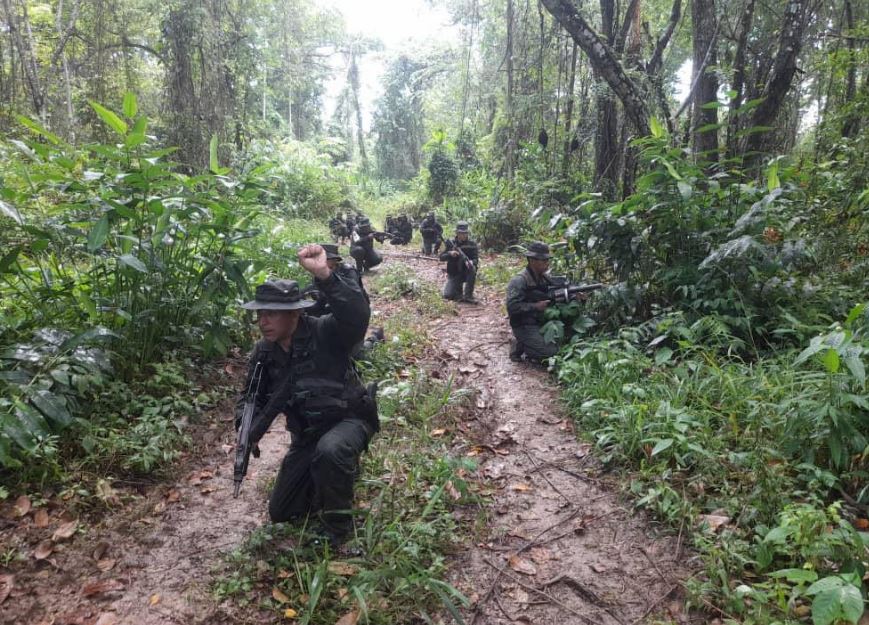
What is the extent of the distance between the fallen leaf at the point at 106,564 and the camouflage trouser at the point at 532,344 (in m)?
4.67

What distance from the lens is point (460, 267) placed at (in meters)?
9.62

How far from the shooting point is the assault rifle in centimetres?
638

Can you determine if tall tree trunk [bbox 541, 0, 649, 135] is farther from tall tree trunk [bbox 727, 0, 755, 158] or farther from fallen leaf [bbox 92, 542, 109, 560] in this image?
fallen leaf [bbox 92, 542, 109, 560]

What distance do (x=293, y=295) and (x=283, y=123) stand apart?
87.6 ft

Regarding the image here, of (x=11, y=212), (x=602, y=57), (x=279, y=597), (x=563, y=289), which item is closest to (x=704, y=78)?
(x=602, y=57)

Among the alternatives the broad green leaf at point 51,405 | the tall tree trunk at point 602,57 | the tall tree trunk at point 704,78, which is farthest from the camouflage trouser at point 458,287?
the broad green leaf at point 51,405

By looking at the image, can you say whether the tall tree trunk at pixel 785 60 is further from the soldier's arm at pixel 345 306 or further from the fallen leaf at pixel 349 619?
the fallen leaf at pixel 349 619

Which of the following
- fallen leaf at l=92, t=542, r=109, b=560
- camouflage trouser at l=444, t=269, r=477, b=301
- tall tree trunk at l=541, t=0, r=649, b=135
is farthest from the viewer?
camouflage trouser at l=444, t=269, r=477, b=301

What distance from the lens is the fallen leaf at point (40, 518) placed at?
11.1 feet

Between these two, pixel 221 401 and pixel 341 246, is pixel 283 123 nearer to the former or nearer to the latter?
pixel 341 246

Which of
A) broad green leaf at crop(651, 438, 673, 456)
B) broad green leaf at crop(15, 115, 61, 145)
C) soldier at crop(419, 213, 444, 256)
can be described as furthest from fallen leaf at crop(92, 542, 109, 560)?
soldier at crop(419, 213, 444, 256)

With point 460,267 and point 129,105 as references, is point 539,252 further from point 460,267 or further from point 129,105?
point 129,105

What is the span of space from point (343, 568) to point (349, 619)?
0.39m

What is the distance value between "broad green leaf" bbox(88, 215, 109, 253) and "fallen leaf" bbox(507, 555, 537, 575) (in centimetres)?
371
